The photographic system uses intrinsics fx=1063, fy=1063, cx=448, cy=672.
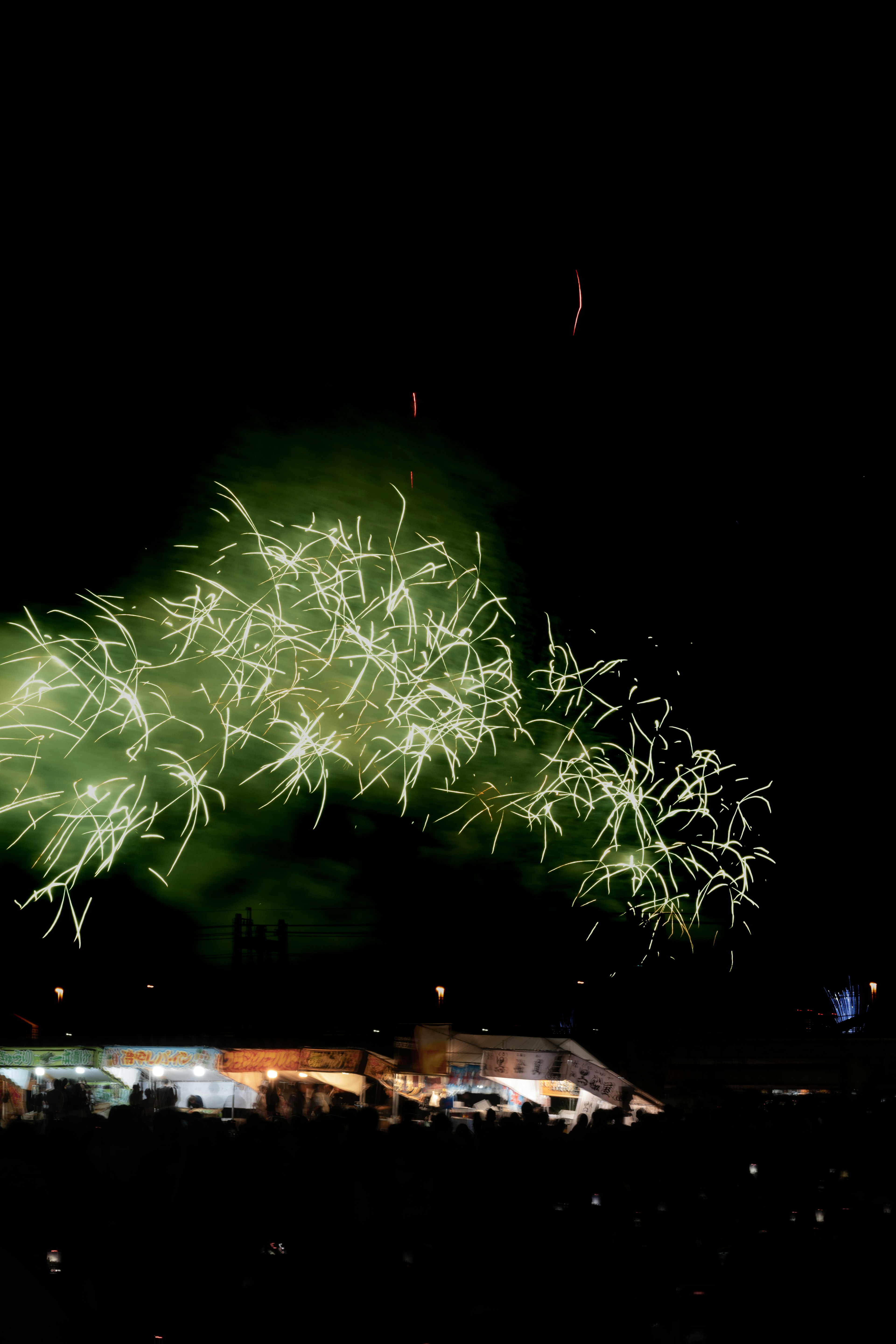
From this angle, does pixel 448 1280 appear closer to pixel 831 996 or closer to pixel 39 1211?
pixel 39 1211

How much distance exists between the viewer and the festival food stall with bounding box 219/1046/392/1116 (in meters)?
11.8

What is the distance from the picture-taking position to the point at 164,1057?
12.1m

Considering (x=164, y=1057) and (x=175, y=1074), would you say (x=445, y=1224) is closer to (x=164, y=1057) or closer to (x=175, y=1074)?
(x=164, y=1057)

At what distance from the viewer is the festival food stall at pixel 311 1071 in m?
11.8

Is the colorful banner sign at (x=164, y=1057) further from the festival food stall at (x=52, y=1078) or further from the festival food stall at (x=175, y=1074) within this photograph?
the festival food stall at (x=52, y=1078)

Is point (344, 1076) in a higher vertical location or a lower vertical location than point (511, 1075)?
lower

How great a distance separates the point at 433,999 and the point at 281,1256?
1139 inches

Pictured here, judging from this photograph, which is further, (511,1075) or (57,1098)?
(511,1075)

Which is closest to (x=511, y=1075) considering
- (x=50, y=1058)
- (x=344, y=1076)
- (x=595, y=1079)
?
(x=595, y=1079)

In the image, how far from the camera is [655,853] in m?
10.1

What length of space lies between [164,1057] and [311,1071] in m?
1.75

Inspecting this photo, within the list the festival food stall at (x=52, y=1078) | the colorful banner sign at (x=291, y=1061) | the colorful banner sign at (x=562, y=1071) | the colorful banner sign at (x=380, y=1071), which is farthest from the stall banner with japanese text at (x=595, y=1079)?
the festival food stall at (x=52, y=1078)

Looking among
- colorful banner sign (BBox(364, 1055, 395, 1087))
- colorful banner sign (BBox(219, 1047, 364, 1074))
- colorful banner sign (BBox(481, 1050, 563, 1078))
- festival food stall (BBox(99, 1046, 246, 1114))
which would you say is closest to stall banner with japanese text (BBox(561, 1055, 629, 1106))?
colorful banner sign (BBox(481, 1050, 563, 1078))

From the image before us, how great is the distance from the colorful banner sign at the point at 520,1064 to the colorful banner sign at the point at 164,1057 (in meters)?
3.09
